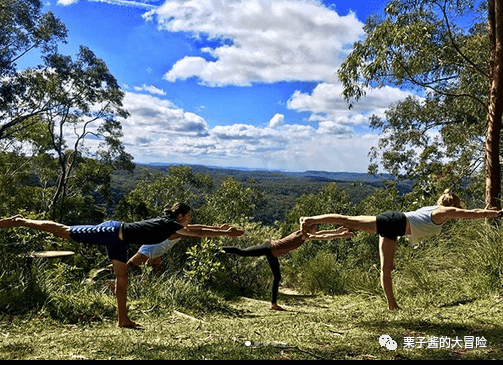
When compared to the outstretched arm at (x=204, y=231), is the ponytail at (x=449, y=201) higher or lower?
higher

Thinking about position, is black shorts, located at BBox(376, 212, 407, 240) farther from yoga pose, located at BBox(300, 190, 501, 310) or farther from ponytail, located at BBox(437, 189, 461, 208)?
ponytail, located at BBox(437, 189, 461, 208)

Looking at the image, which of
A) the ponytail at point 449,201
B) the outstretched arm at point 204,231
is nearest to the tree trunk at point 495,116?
the ponytail at point 449,201

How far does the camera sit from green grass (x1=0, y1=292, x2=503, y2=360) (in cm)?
310

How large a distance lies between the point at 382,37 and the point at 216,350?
810 cm

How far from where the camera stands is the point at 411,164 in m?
20.4

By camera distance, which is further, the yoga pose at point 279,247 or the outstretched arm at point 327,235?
the yoga pose at point 279,247

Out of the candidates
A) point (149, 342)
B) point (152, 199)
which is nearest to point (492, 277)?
point (149, 342)

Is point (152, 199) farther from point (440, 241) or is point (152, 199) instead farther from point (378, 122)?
point (440, 241)

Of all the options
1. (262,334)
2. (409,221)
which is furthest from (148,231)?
(409,221)

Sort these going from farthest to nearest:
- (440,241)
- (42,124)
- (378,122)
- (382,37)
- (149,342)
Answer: (42,124), (378,122), (382,37), (440,241), (149,342)

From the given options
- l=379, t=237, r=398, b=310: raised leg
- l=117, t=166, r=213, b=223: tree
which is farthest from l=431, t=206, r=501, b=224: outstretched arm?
l=117, t=166, r=213, b=223: tree

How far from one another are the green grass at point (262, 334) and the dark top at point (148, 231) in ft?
2.79

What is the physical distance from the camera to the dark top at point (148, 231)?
→ 13.4ft

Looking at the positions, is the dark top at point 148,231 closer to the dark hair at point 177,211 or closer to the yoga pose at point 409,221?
the dark hair at point 177,211
